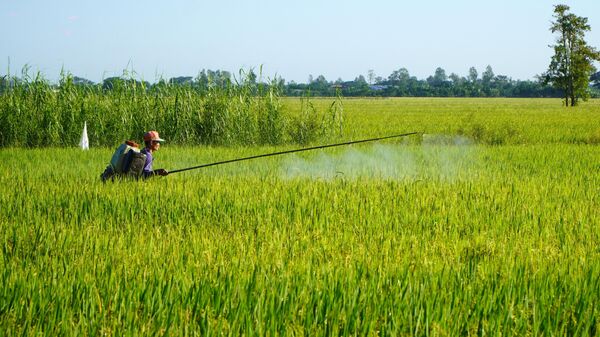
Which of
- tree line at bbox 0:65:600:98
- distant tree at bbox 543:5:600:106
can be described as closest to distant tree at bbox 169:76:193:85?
tree line at bbox 0:65:600:98

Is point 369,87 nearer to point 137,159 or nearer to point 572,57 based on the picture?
point 572,57

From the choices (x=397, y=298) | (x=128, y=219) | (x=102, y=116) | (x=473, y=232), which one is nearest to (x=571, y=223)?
(x=473, y=232)

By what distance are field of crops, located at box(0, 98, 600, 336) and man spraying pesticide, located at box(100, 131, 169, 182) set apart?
205mm

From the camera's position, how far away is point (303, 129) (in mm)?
16344

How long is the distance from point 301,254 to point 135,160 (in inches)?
141

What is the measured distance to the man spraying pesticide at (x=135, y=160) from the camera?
794 cm

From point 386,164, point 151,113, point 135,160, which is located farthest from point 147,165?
point 151,113

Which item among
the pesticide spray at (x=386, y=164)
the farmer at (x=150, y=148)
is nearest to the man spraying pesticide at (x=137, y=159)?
the farmer at (x=150, y=148)

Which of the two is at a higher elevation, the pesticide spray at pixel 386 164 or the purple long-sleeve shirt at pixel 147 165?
the purple long-sleeve shirt at pixel 147 165

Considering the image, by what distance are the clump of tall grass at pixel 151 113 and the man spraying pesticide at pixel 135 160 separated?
7.54m

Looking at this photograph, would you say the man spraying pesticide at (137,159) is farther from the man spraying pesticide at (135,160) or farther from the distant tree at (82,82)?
the distant tree at (82,82)

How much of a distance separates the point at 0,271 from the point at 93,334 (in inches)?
53.2

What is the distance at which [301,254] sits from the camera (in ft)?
16.5

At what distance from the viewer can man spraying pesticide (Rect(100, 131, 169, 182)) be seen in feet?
26.0
